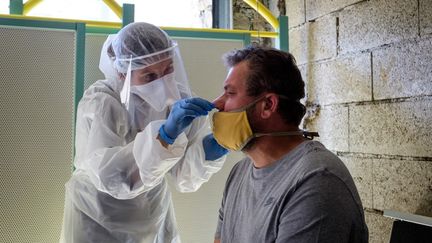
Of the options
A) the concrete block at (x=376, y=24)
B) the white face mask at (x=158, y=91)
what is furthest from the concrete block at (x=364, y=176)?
the white face mask at (x=158, y=91)

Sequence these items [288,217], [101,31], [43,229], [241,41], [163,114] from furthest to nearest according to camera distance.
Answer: [241,41]
[101,31]
[43,229]
[163,114]
[288,217]

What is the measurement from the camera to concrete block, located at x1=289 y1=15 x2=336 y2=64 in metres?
2.08

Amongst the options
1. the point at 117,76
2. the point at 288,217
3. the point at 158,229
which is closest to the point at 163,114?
the point at 117,76

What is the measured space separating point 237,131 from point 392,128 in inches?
31.3

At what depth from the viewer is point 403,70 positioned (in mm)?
1633

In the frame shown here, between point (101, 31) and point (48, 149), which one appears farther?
point (101, 31)

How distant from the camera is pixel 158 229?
171 cm

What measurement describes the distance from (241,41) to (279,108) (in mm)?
1050

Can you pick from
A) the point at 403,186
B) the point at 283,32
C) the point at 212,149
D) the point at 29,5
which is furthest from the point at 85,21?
the point at 403,186

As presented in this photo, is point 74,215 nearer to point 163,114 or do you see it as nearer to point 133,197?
point 133,197

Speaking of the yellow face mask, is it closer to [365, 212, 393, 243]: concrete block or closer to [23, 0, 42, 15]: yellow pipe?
[365, 212, 393, 243]: concrete block

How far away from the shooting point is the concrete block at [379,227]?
1.72 meters

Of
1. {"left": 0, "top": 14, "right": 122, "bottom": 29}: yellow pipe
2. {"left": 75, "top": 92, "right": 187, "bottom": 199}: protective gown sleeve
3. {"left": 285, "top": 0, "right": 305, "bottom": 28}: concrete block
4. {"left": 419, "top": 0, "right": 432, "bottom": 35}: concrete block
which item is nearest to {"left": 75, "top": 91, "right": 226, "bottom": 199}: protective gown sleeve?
{"left": 75, "top": 92, "right": 187, "bottom": 199}: protective gown sleeve

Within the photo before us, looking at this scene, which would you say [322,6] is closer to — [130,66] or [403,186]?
[403,186]
